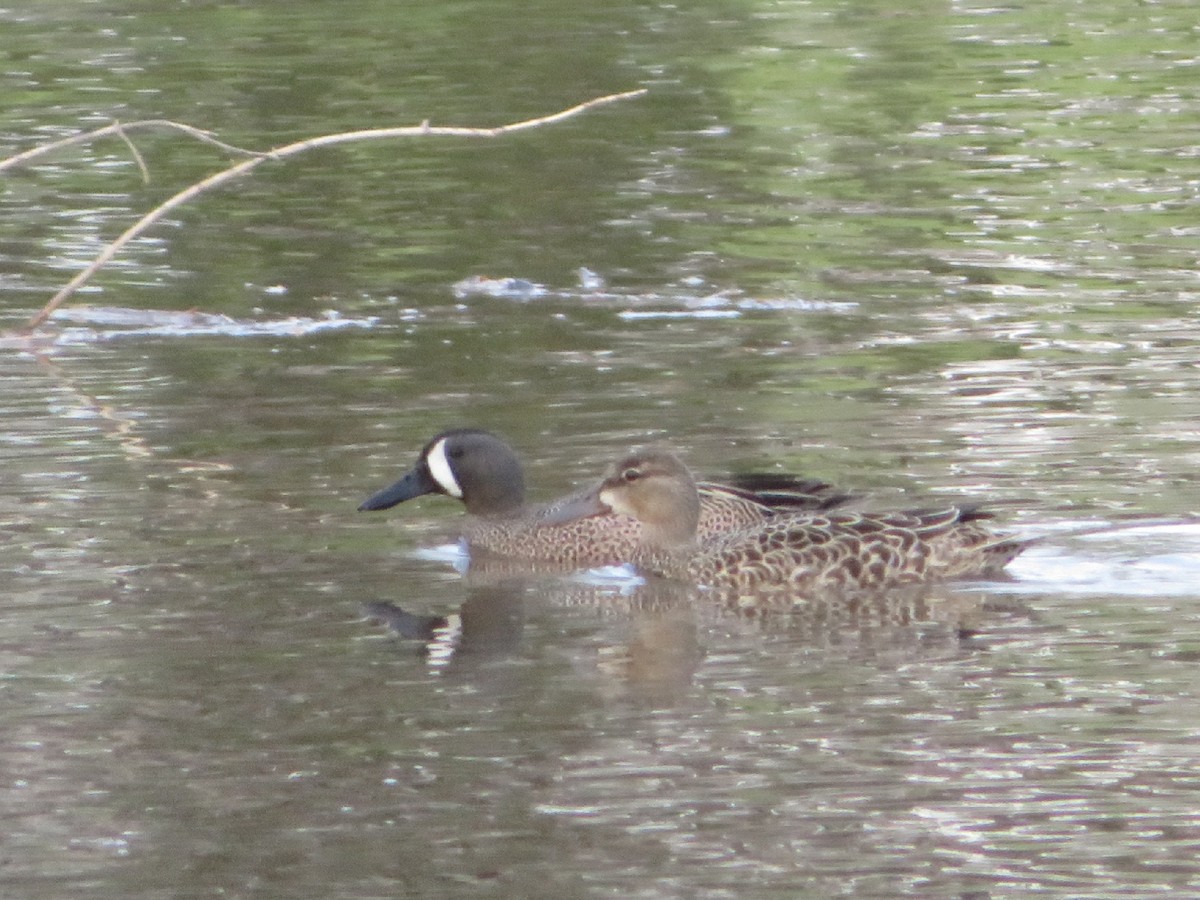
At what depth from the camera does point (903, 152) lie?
2072 centimetres

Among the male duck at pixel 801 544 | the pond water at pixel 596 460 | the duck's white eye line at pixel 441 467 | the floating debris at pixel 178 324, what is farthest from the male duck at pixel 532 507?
the floating debris at pixel 178 324

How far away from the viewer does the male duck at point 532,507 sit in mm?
10805

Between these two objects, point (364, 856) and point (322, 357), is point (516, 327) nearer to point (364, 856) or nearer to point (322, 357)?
point (322, 357)

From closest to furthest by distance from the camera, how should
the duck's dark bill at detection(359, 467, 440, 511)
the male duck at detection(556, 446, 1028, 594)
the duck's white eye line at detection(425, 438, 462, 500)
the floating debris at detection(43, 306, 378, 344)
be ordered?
the male duck at detection(556, 446, 1028, 594) < the duck's dark bill at detection(359, 467, 440, 511) < the duck's white eye line at detection(425, 438, 462, 500) < the floating debris at detection(43, 306, 378, 344)

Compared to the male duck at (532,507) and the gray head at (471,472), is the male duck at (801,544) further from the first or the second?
the gray head at (471,472)

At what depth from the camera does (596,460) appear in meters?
11.9

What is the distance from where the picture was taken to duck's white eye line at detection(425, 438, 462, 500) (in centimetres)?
1130

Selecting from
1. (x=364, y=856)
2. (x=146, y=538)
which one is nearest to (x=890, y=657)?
(x=364, y=856)

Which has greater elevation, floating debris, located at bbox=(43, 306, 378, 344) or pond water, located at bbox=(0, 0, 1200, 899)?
pond water, located at bbox=(0, 0, 1200, 899)

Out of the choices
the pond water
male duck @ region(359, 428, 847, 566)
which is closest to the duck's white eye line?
male duck @ region(359, 428, 847, 566)

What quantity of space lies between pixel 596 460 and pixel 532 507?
0.60 m

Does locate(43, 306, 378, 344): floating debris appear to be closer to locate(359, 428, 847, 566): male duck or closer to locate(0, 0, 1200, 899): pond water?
locate(0, 0, 1200, 899): pond water

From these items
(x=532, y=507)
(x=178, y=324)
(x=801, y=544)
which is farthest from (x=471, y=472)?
(x=178, y=324)

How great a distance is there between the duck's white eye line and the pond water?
0.83 ft
